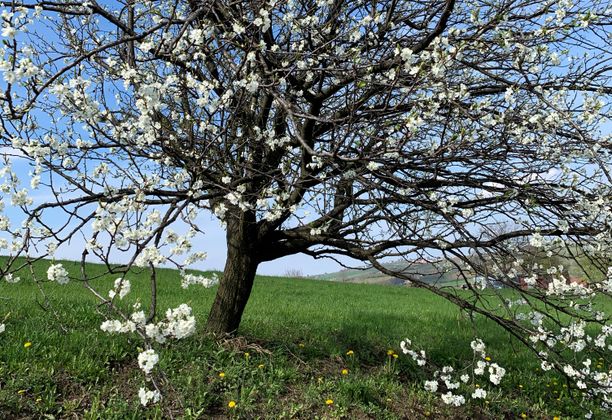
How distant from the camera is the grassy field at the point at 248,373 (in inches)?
173

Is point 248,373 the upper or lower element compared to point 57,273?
lower

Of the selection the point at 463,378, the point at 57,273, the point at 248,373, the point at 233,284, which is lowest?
the point at 248,373

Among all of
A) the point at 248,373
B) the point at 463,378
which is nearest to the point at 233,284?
the point at 248,373

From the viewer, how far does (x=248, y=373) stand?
16.9 ft

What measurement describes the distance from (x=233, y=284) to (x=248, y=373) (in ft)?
4.05

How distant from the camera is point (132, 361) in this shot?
5133 mm

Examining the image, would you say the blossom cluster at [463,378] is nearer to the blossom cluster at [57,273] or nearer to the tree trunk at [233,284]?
the tree trunk at [233,284]

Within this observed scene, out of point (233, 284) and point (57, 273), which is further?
point (233, 284)

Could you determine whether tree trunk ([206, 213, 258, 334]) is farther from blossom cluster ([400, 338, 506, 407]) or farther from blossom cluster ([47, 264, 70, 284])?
blossom cluster ([47, 264, 70, 284])

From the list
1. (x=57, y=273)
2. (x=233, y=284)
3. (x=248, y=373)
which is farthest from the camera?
(x=233, y=284)

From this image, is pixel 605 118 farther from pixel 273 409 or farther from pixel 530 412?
pixel 273 409

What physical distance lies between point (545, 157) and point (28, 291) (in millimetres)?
8906

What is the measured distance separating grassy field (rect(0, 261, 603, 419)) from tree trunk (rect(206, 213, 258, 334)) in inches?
12.1

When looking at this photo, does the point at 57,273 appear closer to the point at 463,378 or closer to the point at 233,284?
the point at 233,284
